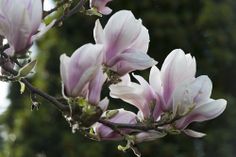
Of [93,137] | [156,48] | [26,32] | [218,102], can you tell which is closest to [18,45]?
[26,32]

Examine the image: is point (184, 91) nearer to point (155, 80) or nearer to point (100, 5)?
point (155, 80)

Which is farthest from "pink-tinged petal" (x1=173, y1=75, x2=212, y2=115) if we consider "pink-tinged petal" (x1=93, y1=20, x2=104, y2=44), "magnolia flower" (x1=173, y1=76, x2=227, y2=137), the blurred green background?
the blurred green background

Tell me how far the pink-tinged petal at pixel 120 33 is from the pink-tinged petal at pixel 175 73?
6 centimetres

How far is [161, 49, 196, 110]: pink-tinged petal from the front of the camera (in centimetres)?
73

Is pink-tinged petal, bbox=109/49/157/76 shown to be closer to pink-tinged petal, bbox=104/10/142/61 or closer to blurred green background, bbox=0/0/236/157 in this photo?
pink-tinged petal, bbox=104/10/142/61

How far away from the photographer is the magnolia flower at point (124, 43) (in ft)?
2.33

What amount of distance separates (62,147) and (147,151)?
0.46m

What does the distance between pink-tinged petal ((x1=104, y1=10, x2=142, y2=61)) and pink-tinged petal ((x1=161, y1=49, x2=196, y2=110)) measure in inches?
2.2

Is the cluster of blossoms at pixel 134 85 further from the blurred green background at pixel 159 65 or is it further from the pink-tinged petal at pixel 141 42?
the blurred green background at pixel 159 65

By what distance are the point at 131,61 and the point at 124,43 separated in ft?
0.08

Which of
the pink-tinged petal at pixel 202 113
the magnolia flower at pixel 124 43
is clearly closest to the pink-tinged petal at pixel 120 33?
the magnolia flower at pixel 124 43

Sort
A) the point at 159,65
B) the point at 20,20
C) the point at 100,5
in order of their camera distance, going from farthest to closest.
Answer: the point at 159,65 → the point at 100,5 → the point at 20,20

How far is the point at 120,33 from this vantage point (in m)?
0.72

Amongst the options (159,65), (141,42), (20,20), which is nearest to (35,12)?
(20,20)
